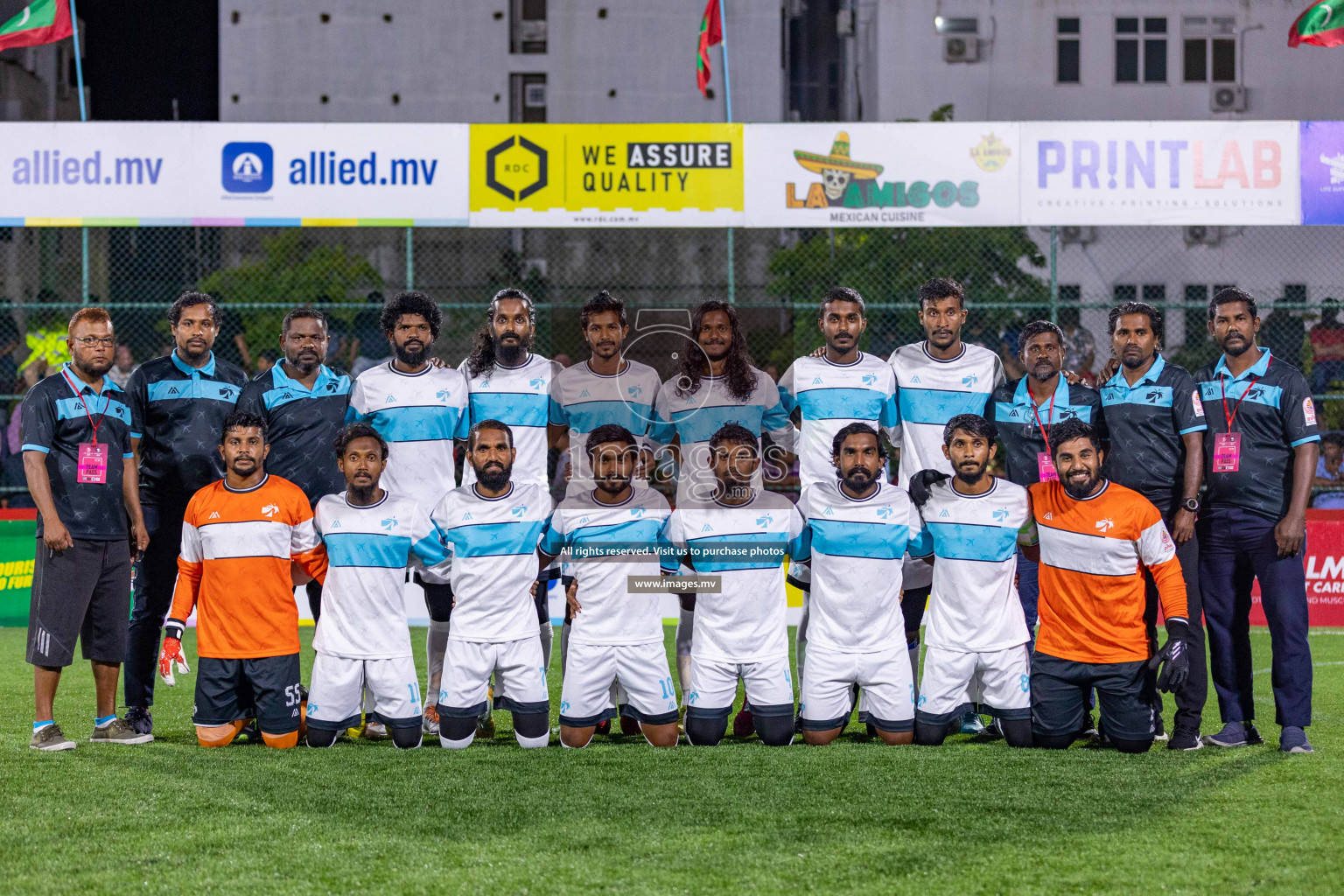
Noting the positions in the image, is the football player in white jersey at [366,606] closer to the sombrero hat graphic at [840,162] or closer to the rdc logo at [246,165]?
the rdc logo at [246,165]

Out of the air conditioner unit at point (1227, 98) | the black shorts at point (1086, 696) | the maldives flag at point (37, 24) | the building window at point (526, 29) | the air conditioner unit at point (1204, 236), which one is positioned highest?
the building window at point (526, 29)

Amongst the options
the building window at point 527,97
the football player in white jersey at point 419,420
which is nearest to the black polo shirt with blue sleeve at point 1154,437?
the football player in white jersey at point 419,420

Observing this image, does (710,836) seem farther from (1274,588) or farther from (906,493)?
(1274,588)

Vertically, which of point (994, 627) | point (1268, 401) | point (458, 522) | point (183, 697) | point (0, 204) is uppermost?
point (0, 204)

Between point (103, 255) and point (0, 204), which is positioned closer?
point (0, 204)

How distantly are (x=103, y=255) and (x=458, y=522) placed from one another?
60.8 ft

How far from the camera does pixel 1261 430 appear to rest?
19.3ft

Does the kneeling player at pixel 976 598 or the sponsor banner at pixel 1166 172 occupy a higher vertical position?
the sponsor banner at pixel 1166 172

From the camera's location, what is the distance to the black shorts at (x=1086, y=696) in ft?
18.6

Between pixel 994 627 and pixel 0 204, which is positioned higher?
pixel 0 204

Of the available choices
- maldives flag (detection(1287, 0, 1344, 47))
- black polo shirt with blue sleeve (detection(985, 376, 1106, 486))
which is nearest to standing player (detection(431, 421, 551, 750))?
black polo shirt with blue sleeve (detection(985, 376, 1106, 486))

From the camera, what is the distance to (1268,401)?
19.3 feet

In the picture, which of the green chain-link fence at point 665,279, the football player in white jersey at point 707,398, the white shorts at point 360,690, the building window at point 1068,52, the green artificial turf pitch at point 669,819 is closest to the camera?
the green artificial turf pitch at point 669,819

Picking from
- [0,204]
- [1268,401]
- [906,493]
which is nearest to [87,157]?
[0,204]
